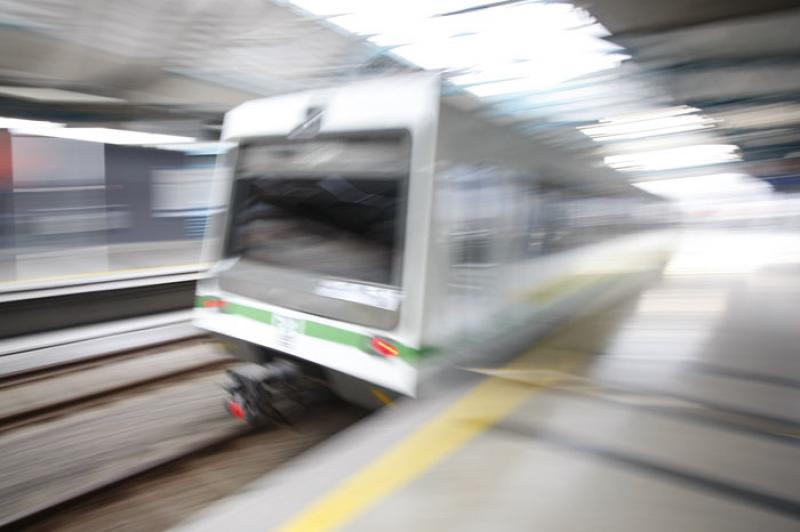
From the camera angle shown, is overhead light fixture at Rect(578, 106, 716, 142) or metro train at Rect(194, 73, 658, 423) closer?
metro train at Rect(194, 73, 658, 423)

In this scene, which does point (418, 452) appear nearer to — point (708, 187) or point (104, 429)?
point (104, 429)

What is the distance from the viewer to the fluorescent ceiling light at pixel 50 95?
15.0ft

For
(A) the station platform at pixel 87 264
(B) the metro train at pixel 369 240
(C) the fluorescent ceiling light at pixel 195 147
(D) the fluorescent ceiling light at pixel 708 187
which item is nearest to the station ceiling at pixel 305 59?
(B) the metro train at pixel 369 240

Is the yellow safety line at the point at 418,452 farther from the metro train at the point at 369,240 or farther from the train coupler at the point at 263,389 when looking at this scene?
the train coupler at the point at 263,389

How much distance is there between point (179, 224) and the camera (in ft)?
28.0

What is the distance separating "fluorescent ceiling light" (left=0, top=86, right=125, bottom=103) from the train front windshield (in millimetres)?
2428

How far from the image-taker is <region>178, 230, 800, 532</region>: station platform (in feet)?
7.65

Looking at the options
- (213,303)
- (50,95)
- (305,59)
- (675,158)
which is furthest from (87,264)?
(675,158)

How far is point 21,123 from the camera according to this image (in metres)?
5.19

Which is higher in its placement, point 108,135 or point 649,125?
point 649,125

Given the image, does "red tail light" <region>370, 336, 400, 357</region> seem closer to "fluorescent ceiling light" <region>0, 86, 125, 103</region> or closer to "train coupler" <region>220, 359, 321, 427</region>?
"train coupler" <region>220, 359, 321, 427</region>

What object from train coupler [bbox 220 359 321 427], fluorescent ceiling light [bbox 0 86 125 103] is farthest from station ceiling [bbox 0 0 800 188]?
train coupler [bbox 220 359 321 427]

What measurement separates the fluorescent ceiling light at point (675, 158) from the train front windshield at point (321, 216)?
3.68 meters

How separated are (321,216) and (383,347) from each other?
103 cm
